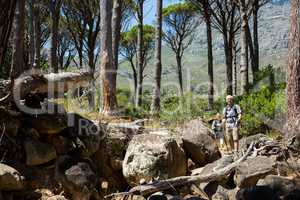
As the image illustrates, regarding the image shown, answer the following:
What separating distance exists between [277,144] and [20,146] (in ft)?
15.5

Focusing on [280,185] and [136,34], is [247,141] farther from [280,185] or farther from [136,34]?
[136,34]

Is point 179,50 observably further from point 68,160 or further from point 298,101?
point 68,160

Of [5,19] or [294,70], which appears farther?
[294,70]

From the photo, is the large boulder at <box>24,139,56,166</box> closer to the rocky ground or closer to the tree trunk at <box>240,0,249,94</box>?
the rocky ground

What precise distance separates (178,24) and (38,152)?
22959 millimetres

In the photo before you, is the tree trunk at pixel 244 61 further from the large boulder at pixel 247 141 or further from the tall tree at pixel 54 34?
the tall tree at pixel 54 34

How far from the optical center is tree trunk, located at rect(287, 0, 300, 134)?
1007cm

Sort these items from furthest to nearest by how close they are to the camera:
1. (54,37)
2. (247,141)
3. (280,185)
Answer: (54,37) < (247,141) < (280,185)

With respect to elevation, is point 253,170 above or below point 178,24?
below

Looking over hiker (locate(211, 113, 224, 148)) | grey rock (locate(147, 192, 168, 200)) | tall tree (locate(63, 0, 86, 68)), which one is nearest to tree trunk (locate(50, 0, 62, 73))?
tall tree (locate(63, 0, 86, 68))

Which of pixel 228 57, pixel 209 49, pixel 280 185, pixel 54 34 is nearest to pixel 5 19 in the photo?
pixel 280 185

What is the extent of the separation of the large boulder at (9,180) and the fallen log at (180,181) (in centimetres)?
201

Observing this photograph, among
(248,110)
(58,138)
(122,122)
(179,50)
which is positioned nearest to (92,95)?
(122,122)

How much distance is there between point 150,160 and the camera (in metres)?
8.34
